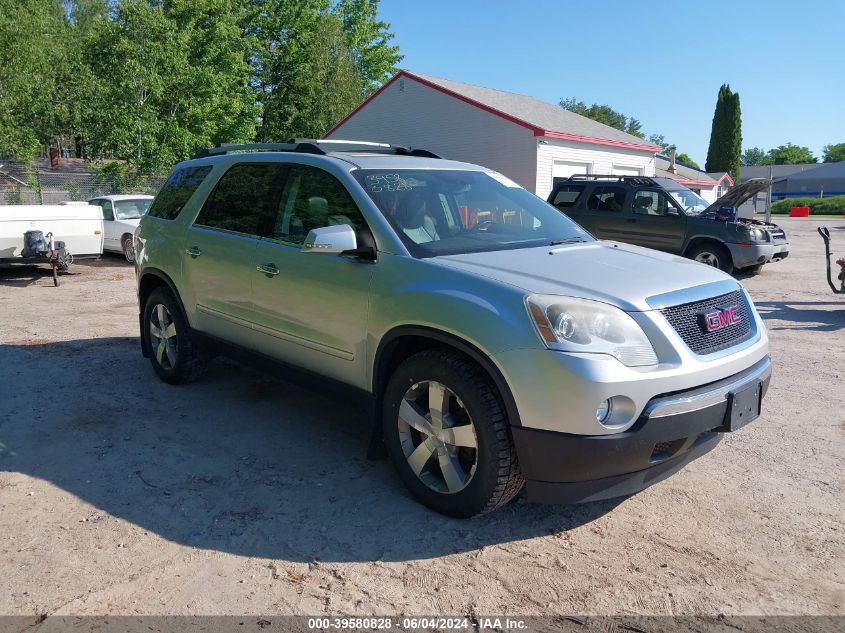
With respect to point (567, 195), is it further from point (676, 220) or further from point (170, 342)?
point (170, 342)

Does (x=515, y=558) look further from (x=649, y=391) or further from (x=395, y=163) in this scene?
(x=395, y=163)

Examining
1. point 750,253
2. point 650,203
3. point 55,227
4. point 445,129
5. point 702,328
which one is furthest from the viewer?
point 445,129

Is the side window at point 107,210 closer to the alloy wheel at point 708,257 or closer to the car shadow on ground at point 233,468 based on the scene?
the car shadow on ground at point 233,468

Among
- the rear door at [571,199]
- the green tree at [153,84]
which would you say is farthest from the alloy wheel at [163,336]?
the green tree at [153,84]

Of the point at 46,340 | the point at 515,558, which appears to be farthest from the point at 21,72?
the point at 515,558

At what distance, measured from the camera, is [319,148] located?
458cm

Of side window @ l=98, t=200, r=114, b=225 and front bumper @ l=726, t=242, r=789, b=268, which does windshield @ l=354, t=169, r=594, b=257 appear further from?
side window @ l=98, t=200, r=114, b=225

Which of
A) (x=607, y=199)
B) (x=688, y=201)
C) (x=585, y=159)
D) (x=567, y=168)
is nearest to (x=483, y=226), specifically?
(x=607, y=199)

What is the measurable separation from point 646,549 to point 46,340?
659 centimetres

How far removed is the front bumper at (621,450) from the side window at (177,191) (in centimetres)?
362

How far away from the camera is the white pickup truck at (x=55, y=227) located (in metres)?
11.3

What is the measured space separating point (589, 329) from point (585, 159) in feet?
74.3

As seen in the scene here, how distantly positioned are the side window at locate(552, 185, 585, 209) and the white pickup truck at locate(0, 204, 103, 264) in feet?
29.0

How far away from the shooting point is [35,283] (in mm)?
11906
